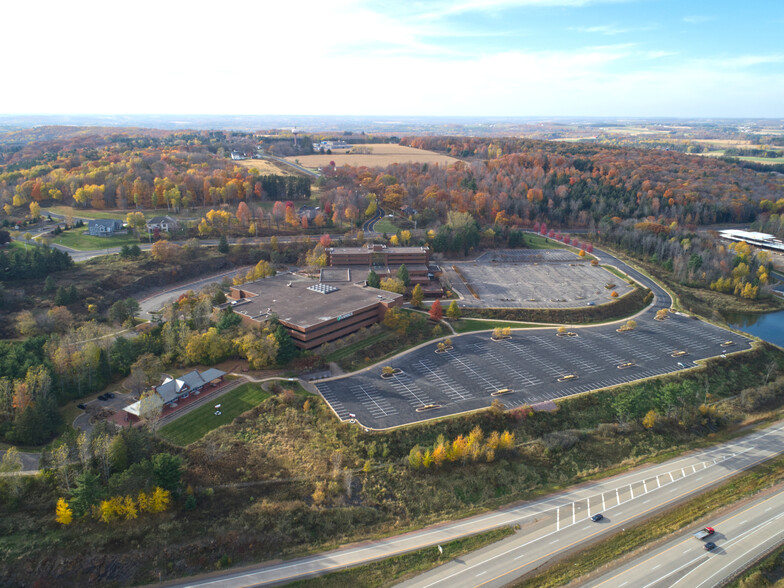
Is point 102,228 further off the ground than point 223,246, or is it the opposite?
point 102,228

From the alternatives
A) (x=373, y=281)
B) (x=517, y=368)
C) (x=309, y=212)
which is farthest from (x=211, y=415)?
(x=309, y=212)

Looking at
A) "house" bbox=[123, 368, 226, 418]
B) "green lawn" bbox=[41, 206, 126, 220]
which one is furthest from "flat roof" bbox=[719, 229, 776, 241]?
"green lawn" bbox=[41, 206, 126, 220]

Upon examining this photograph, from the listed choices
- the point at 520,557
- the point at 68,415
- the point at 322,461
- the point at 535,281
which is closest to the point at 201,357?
the point at 68,415

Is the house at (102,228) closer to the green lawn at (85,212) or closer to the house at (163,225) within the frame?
the house at (163,225)

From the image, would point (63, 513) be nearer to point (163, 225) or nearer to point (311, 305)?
point (311, 305)

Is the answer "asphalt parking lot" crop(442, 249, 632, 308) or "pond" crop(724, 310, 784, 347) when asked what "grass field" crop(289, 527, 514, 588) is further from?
"pond" crop(724, 310, 784, 347)

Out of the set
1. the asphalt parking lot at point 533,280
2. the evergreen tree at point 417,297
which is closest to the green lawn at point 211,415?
the evergreen tree at point 417,297

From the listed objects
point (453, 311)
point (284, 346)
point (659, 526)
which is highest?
point (284, 346)
